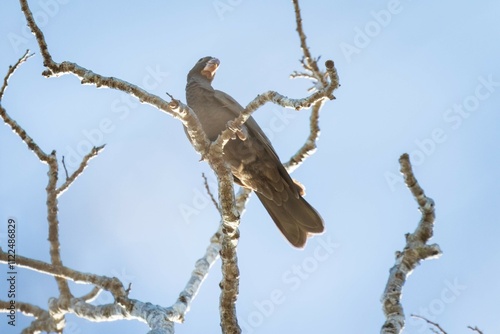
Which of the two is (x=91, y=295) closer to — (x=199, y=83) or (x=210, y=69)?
(x=199, y=83)

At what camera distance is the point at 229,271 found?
435 cm

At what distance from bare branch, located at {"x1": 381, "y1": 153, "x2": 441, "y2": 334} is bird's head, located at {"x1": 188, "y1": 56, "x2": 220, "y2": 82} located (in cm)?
426

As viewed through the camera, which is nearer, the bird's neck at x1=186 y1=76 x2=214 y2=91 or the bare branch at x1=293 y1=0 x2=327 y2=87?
the bare branch at x1=293 y1=0 x2=327 y2=87

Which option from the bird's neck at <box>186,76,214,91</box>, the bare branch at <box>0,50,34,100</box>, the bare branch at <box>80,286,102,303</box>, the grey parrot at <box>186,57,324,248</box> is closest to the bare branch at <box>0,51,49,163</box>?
the bare branch at <box>0,50,34,100</box>

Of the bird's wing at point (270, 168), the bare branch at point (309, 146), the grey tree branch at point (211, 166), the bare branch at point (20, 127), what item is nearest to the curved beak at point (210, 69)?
the bird's wing at point (270, 168)

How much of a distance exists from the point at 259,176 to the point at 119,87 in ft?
8.12

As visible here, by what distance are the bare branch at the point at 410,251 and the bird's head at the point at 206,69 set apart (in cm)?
426

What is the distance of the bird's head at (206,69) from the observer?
7.87m

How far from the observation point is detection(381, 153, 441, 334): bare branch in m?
3.95

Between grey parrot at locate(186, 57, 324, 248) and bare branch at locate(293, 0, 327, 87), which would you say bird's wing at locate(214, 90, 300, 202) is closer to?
grey parrot at locate(186, 57, 324, 248)

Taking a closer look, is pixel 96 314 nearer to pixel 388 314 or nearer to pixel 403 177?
pixel 388 314

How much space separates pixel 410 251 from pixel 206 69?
15.1 ft

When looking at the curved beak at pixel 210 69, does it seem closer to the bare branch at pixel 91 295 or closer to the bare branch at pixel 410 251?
the bare branch at pixel 91 295

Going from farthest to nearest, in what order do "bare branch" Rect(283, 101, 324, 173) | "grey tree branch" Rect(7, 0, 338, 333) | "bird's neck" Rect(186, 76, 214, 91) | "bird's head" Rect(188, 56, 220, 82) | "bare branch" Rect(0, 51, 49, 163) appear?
"bird's head" Rect(188, 56, 220, 82) → "bird's neck" Rect(186, 76, 214, 91) → "bare branch" Rect(283, 101, 324, 173) → "bare branch" Rect(0, 51, 49, 163) → "grey tree branch" Rect(7, 0, 338, 333)
